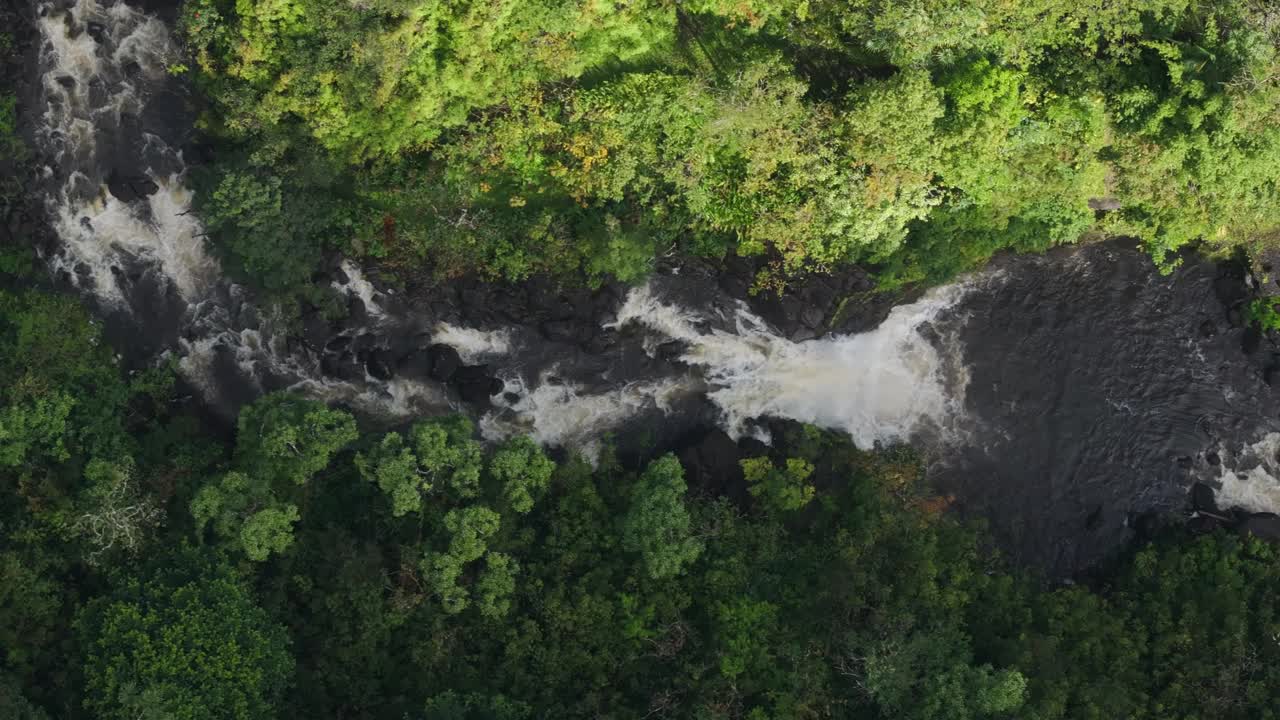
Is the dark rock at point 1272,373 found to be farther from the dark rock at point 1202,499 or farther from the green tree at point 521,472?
the green tree at point 521,472

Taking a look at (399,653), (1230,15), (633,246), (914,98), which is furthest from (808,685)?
(1230,15)

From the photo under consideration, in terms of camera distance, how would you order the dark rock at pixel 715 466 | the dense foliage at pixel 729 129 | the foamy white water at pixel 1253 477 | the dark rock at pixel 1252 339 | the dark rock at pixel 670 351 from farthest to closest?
the dark rock at pixel 1252 339 → the foamy white water at pixel 1253 477 → the dark rock at pixel 670 351 → the dark rock at pixel 715 466 → the dense foliage at pixel 729 129

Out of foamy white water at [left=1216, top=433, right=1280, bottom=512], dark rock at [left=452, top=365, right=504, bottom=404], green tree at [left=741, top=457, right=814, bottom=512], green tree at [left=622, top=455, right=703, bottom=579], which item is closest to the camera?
green tree at [left=622, top=455, right=703, bottom=579]

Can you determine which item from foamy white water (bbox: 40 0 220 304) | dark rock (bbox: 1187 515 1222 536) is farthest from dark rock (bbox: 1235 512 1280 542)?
foamy white water (bbox: 40 0 220 304)

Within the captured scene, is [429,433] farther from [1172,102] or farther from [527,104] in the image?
[1172,102]

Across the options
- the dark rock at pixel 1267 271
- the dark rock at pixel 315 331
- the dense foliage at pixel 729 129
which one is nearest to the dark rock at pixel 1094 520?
the dense foliage at pixel 729 129

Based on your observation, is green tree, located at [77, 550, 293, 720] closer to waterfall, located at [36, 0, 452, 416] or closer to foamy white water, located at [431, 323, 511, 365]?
waterfall, located at [36, 0, 452, 416]
